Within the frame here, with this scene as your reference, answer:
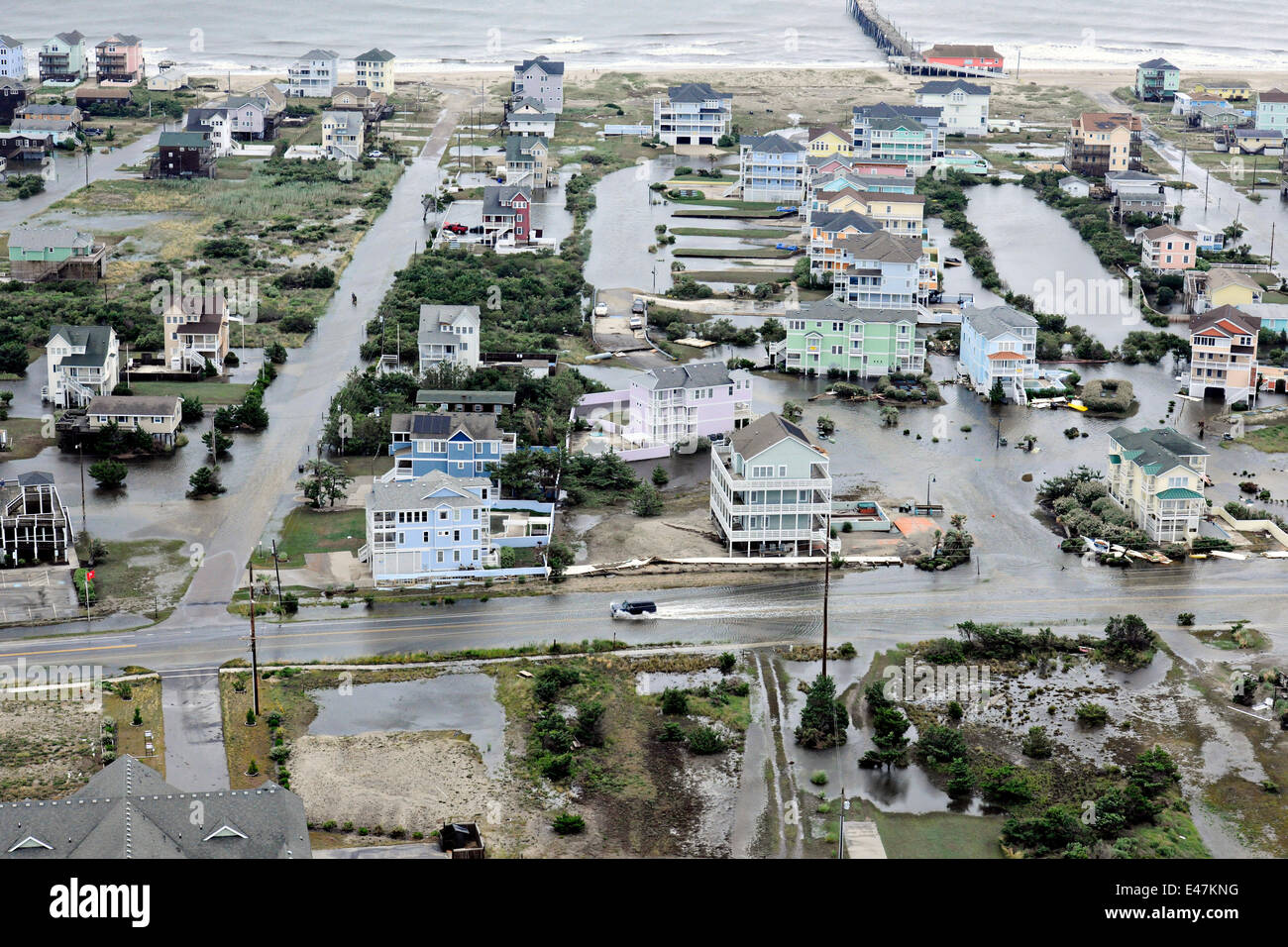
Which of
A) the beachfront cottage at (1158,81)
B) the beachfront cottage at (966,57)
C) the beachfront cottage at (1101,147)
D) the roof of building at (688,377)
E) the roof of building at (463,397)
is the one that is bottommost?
the roof of building at (463,397)

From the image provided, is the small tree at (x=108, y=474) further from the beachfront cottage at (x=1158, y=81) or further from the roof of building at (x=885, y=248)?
the beachfront cottage at (x=1158, y=81)

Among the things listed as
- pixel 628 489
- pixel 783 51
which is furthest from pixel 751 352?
pixel 783 51

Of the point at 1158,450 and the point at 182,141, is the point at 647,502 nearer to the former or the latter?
the point at 1158,450

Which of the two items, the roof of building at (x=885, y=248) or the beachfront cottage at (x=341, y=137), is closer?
the roof of building at (x=885, y=248)

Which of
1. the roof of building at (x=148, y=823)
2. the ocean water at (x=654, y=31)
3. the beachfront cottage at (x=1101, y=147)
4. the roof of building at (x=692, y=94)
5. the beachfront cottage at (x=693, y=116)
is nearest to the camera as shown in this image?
the roof of building at (x=148, y=823)

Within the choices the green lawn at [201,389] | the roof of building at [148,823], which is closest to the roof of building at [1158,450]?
the roof of building at [148,823]

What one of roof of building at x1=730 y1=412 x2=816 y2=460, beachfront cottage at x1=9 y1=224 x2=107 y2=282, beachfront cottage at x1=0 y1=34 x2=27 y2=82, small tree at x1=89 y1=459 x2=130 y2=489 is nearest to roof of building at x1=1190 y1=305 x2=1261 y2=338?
roof of building at x1=730 y1=412 x2=816 y2=460
